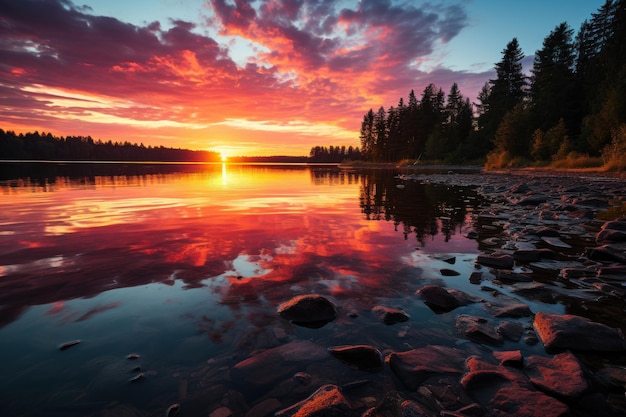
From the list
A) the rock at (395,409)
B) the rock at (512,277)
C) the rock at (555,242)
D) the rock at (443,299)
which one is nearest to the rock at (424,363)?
the rock at (395,409)

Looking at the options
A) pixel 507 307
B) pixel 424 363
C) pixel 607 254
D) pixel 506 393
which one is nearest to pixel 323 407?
pixel 424 363

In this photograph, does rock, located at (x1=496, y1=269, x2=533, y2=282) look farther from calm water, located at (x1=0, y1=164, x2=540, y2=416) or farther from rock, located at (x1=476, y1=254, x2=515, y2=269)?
calm water, located at (x1=0, y1=164, x2=540, y2=416)

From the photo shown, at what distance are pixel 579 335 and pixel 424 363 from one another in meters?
1.87

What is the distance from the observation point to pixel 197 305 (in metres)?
4.32

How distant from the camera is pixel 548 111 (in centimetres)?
4797

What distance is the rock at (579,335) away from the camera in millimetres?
3223

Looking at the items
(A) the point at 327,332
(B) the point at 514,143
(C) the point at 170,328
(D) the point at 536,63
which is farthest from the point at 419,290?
(D) the point at 536,63

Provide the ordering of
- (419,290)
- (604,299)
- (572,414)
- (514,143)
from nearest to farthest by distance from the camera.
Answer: (572,414)
(604,299)
(419,290)
(514,143)

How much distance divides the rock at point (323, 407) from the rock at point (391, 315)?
5.09ft

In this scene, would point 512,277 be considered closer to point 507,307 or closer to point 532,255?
point 507,307

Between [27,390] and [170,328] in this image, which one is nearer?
[27,390]

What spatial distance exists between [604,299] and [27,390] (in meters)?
6.87

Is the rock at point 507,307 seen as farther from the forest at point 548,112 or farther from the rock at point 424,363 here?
the forest at point 548,112

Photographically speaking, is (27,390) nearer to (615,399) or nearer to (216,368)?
(216,368)
